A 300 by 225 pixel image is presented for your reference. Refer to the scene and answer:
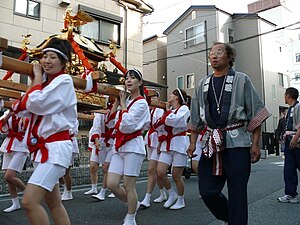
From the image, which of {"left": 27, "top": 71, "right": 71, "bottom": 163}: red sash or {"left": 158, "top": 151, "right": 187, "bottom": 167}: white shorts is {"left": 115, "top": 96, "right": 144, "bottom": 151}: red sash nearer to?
{"left": 158, "top": 151, "right": 187, "bottom": 167}: white shorts

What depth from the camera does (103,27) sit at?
42.1 ft

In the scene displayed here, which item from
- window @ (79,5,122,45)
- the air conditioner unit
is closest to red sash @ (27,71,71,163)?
the air conditioner unit

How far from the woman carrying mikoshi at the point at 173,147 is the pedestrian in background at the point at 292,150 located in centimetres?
162

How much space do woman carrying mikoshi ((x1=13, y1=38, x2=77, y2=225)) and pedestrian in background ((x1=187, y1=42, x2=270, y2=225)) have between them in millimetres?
1260

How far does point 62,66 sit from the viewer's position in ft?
9.14

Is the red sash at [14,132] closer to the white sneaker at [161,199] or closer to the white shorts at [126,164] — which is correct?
the white shorts at [126,164]

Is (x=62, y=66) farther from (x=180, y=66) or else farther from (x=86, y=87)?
(x=180, y=66)

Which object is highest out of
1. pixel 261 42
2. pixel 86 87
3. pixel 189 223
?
pixel 261 42

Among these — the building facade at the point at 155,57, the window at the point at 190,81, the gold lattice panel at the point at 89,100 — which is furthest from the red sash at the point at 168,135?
the building facade at the point at 155,57

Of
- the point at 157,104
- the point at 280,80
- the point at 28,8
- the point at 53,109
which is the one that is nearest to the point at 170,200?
the point at 157,104

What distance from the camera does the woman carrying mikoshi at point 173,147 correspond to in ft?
16.7

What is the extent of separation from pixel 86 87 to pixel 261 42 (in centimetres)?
1982

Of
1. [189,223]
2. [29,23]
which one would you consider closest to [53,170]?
[189,223]

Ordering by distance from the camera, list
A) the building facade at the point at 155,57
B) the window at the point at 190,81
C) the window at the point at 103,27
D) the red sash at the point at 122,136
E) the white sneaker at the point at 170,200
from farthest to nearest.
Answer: the building facade at the point at 155,57 → the window at the point at 190,81 → the window at the point at 103,27 → the white sneaker at the point at 170,200 → the red sash at the point at 122,136
